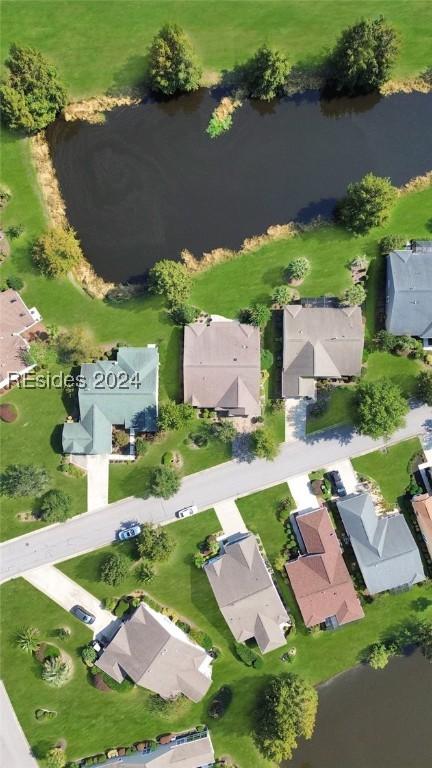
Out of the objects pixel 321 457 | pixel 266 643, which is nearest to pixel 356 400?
pixel 321 457

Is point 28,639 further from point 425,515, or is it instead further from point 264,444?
point 425,515

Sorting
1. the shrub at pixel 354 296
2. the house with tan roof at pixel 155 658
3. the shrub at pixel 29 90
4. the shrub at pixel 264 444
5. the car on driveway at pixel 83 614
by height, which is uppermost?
the shrub at pixel 29 90

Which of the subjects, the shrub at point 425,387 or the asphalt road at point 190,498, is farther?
the asphalt road at point 190,498

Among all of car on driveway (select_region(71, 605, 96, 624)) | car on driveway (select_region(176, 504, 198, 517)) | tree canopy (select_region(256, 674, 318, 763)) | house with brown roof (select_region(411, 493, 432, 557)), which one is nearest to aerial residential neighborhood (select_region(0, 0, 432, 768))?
car on driveway (select_region(71, 605, 96, 624))

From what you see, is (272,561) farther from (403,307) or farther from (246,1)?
(246,1)

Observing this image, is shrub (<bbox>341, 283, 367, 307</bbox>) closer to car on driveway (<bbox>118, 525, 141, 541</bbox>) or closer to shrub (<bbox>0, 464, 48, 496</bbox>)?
car on driveway (<bbox>118, 525, 141, 541</bbox>)

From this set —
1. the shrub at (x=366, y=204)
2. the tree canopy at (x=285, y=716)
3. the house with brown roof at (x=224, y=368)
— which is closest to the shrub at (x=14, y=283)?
the house with brown roof at (x=224, y=368)

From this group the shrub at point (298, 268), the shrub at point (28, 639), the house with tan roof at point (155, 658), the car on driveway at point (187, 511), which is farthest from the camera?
the car on driveway at point (187, 511)

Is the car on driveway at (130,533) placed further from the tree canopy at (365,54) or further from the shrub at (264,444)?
the tree canopy at (365,54)
